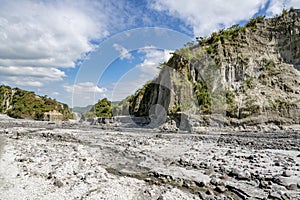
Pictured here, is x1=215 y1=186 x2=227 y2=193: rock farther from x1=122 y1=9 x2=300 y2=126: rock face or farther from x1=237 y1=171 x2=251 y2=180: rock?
x1=122 y1=9 x2=300 y2=126: rock face

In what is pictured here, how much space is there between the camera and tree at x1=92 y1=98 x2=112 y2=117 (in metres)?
51.7

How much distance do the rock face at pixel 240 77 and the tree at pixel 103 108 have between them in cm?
2131

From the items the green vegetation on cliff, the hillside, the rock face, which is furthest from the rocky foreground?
the hillside

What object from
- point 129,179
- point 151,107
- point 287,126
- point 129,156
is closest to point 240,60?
point 287,126

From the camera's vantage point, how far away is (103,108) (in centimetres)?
5231

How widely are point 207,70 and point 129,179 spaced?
24805 millimetres

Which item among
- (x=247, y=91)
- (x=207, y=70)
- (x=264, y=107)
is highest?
(x=207, y=70)

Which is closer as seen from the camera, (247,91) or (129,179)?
(129,179)

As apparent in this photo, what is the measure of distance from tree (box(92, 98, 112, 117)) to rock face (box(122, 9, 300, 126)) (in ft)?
69.9

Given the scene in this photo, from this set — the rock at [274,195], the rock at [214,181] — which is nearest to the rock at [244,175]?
the rock at [214,181]

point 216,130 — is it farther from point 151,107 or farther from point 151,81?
point 151,81

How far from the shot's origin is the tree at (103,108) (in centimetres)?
5166

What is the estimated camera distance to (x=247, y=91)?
26328mm

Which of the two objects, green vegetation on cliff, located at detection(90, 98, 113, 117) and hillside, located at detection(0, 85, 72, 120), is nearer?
green vegetation on cliff, located at detection(90, 98, 113, 117)
